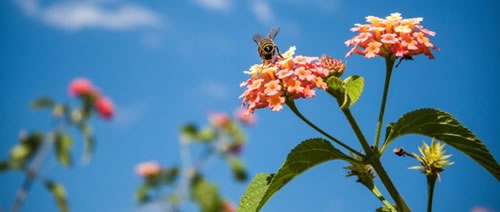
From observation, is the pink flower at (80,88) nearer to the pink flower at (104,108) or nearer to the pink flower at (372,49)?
the pink flower at (104,108)

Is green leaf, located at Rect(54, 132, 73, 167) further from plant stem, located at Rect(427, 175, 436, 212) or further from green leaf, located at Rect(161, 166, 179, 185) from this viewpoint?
plant stem, located at Rect(427, 175, 436, 212)

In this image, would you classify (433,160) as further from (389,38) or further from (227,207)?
(227,207)

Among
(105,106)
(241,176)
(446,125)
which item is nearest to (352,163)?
(446,125)

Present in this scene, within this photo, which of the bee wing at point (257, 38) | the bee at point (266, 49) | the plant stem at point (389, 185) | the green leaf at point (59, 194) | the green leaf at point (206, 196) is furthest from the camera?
the green leaf at point (206, 196)

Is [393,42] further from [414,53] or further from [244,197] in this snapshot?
[244,197]

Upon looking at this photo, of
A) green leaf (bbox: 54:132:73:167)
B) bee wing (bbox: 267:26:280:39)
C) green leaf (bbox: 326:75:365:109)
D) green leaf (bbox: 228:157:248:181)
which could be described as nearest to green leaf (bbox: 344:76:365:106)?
green leaf (bbox: 326:75:365:109)

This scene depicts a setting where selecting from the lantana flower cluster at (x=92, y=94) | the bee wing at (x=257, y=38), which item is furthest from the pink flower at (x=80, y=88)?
the bee wing at (x=257, y=38)
